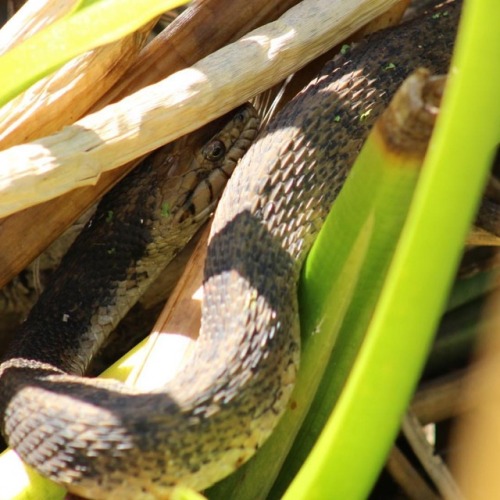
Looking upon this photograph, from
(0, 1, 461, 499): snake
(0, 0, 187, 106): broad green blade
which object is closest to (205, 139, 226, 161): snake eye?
(0, 1, 461, 499): snake

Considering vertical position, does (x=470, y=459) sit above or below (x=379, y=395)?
below

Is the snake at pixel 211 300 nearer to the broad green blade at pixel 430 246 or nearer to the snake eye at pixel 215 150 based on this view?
the snake eye at pixel 215 150

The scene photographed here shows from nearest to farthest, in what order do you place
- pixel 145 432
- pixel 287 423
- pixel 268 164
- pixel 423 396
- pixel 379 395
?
pixel 379 395 < pixel 145 432 < pixel 287 423 < pixel 268 164 < pixel 423 396

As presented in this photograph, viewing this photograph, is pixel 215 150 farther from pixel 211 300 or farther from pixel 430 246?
pixel 430 246

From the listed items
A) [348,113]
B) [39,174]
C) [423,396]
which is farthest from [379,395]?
[423,396]

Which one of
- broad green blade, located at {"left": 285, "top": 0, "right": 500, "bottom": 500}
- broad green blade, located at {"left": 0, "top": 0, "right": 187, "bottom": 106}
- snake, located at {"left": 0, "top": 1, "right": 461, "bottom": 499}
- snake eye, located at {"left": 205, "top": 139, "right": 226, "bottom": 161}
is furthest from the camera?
snake eye, located at {"left": 205, "top": 139, "right": 226, "bottom": 161}

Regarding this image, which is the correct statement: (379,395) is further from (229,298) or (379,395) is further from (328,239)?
(229,298)

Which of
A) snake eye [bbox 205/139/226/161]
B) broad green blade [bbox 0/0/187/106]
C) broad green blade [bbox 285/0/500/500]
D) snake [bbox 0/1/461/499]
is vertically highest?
broad green blade [bbox 0/0/187/106]

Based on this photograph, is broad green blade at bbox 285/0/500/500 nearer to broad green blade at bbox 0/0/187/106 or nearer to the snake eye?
broad green blade at bbox 0/0/187/106
